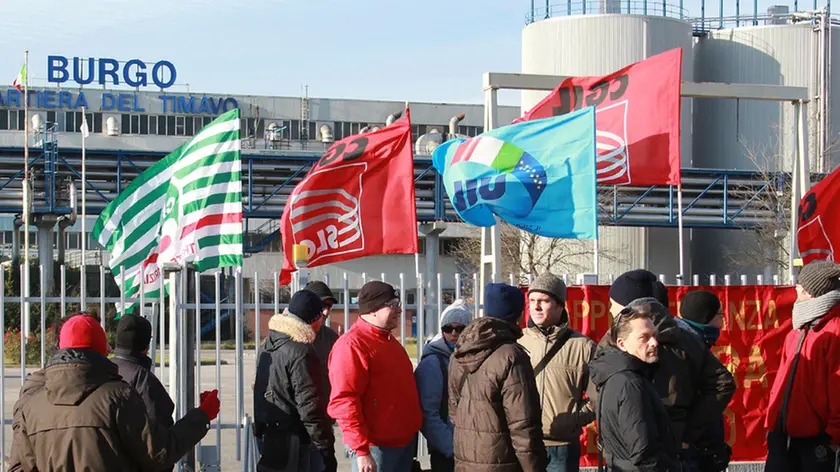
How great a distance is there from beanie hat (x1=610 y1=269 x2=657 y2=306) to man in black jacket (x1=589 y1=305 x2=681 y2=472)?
3.01 ft

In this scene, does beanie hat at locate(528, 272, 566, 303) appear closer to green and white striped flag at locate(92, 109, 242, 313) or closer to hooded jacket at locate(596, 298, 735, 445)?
hooded jacket at locate(596, 298, 735, 445)

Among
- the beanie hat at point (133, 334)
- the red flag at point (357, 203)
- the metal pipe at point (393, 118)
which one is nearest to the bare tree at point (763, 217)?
the metal pipe at point (393, 118)

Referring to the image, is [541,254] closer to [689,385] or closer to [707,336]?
[707,336]

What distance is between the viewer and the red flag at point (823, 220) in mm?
10391

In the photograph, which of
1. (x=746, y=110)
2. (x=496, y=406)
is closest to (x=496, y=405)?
(x=496, y=406)

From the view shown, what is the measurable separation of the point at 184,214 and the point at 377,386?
13.3 feet

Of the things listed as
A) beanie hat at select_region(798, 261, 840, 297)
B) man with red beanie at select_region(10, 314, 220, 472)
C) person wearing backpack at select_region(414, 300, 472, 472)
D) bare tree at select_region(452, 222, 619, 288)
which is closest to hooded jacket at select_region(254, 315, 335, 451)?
person wearing backpack at select_region(414, 300, 472, 472)

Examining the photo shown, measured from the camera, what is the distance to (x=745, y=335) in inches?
391

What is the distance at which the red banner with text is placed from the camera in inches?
383

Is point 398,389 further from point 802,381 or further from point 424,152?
point 424,152

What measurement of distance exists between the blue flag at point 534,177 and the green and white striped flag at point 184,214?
2.05 meters

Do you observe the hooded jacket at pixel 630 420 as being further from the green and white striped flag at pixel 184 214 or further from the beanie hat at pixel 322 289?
the green and white striped flag at pixel 184 214

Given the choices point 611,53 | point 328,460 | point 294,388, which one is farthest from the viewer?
point 611,53

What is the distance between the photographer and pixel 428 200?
152 feet
